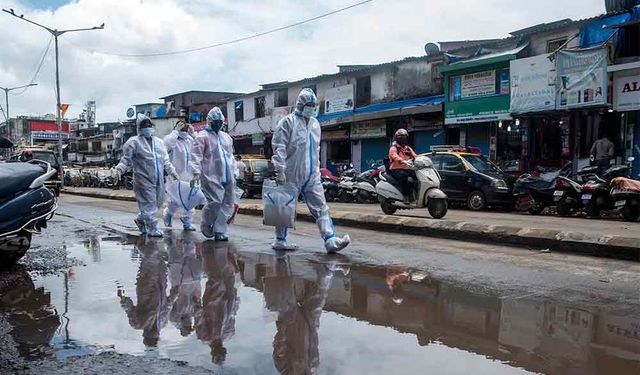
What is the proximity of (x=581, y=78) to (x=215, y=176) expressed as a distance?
40.4ft

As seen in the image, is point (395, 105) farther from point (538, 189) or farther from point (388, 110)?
point (538, 189)

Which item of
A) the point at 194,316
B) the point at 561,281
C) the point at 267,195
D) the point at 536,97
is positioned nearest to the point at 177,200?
the point at 267,195

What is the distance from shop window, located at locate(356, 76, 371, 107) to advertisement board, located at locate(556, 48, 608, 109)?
10.5 m

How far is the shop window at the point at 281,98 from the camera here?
3139 centimetres

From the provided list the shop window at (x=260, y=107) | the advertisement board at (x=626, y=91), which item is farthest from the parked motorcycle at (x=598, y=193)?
the shop window at (x=260, y=107)

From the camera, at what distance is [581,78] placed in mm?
16125

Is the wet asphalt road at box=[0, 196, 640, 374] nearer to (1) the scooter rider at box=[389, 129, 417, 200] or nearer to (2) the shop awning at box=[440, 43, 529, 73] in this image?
(1) the scooter rider at box=[389, 129, 417, 200]

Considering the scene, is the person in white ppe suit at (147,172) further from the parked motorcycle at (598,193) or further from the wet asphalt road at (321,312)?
the parked motorcycle at (598,193)

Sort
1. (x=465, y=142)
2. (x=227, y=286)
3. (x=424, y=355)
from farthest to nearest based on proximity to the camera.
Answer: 1. (x=465, y=142)
2. (x=227, y=286)
3. (x=424, y=355)

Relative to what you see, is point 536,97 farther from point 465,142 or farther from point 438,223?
point 438,223

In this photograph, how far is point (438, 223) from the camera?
898 cm

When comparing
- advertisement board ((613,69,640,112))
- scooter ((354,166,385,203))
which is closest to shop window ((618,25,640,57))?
advertisement board ((613,69,640,112))

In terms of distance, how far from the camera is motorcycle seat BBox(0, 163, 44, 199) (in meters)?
5.57

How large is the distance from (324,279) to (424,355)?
214 cm
